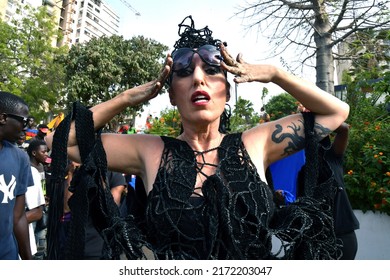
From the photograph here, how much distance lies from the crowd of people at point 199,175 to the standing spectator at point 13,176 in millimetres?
812

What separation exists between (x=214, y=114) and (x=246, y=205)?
18.6 inches

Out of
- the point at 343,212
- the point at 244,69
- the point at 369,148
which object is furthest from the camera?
the point at 369,148

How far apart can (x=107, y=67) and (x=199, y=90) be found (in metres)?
21.1

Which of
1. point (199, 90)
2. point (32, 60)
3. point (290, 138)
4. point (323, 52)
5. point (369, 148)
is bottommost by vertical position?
point (290, 138)

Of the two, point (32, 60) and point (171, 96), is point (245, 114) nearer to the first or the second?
point (171, 96)

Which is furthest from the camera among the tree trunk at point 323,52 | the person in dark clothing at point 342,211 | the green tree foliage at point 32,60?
the green tree foliage at point 32,60

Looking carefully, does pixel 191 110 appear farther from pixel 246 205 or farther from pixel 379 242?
pixel 379 242

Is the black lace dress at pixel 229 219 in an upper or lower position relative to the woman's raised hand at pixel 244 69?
lower

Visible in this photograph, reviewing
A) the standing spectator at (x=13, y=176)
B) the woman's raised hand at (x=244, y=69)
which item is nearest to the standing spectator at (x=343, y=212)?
the woman's raised hand at (x=244, y=69)

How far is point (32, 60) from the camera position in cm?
2031

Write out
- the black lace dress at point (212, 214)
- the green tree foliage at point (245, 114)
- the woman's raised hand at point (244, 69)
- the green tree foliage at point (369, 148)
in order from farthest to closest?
the green tree foliage at point (245, 114) → the green tree foliage at point (369, 148) → the woman's raised hand at point (244, 69) → the black lace dress at point (212, 214)

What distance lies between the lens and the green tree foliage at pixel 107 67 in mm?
21906

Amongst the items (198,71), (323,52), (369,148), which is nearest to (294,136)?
(198,71)

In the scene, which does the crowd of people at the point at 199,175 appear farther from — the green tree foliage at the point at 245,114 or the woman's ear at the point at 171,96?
the green tree foliage at the point at 245,114
